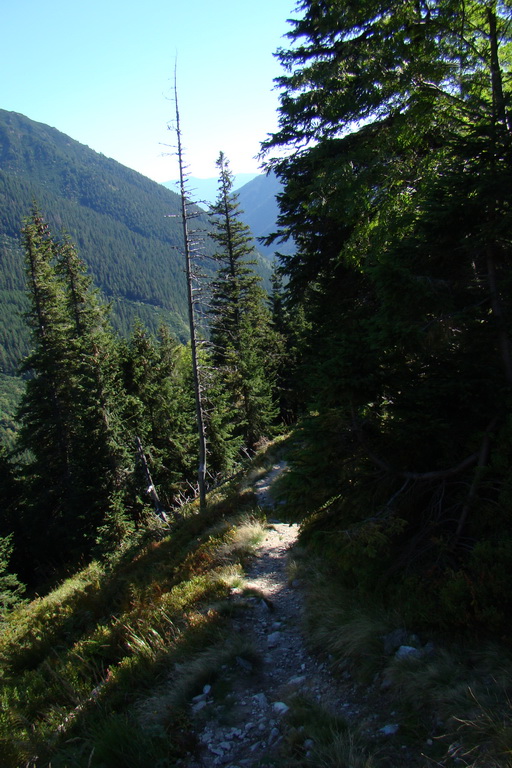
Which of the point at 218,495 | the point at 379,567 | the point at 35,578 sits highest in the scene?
the point at 379,567

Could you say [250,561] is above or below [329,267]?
below

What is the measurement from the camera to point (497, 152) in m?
3.84

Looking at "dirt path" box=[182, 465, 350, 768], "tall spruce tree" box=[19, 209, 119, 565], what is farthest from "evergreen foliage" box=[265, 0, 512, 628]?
"tall spruce tree" box=[19, 209, 119, 565]

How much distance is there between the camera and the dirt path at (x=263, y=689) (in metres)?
3.50

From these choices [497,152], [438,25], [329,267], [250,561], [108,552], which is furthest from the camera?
[108,552]

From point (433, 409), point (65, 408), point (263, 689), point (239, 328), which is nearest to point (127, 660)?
point (263, 689)

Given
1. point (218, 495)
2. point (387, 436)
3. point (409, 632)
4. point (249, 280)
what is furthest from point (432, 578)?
point (249, 280)

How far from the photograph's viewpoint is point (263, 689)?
4191 mm

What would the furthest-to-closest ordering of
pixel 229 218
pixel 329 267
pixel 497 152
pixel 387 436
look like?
1. pixel 229 218
2. pixel 329 267
3. pixel 387 436
4. pixel 497 152

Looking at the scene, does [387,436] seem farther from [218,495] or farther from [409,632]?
[218,495]

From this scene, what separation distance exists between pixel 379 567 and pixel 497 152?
13.8ft

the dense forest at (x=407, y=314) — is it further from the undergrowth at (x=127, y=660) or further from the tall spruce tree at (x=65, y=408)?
the tall spruce tree at (x=65, y=408)

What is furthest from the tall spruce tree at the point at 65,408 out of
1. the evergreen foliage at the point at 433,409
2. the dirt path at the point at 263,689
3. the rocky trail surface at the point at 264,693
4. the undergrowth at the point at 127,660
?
the evergreen foliage at the point at 433,409

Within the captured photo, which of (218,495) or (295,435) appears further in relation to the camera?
Result: (218,495)
